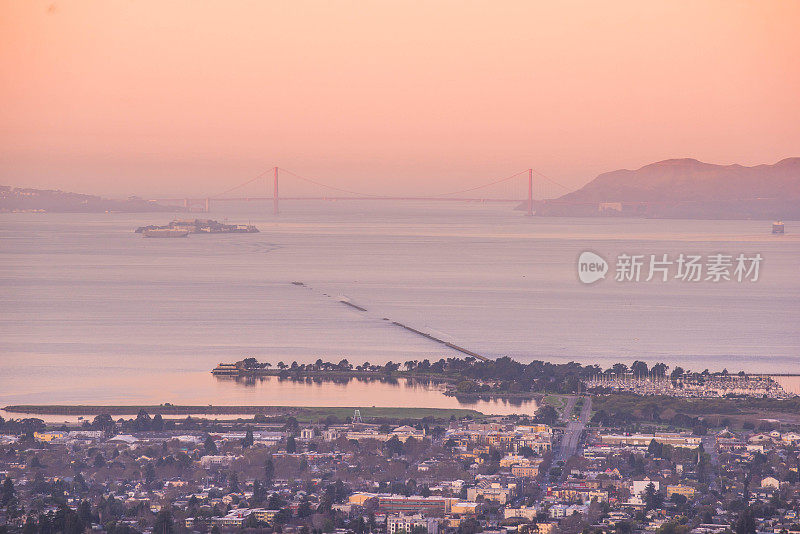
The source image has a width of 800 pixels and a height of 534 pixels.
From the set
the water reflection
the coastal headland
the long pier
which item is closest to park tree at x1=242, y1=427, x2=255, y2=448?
the coastal headland

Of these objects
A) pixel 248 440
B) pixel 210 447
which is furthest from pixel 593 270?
pixel 210 447

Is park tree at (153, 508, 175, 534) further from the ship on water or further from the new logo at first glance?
the ship on water

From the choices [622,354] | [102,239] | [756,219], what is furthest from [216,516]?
[756,219]

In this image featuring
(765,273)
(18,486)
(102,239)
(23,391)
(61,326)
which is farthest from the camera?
(102,239)

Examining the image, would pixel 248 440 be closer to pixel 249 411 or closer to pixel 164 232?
pixel 249 411

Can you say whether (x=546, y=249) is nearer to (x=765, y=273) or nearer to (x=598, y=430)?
(x=765, y=273)

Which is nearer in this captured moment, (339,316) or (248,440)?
(248,440)
